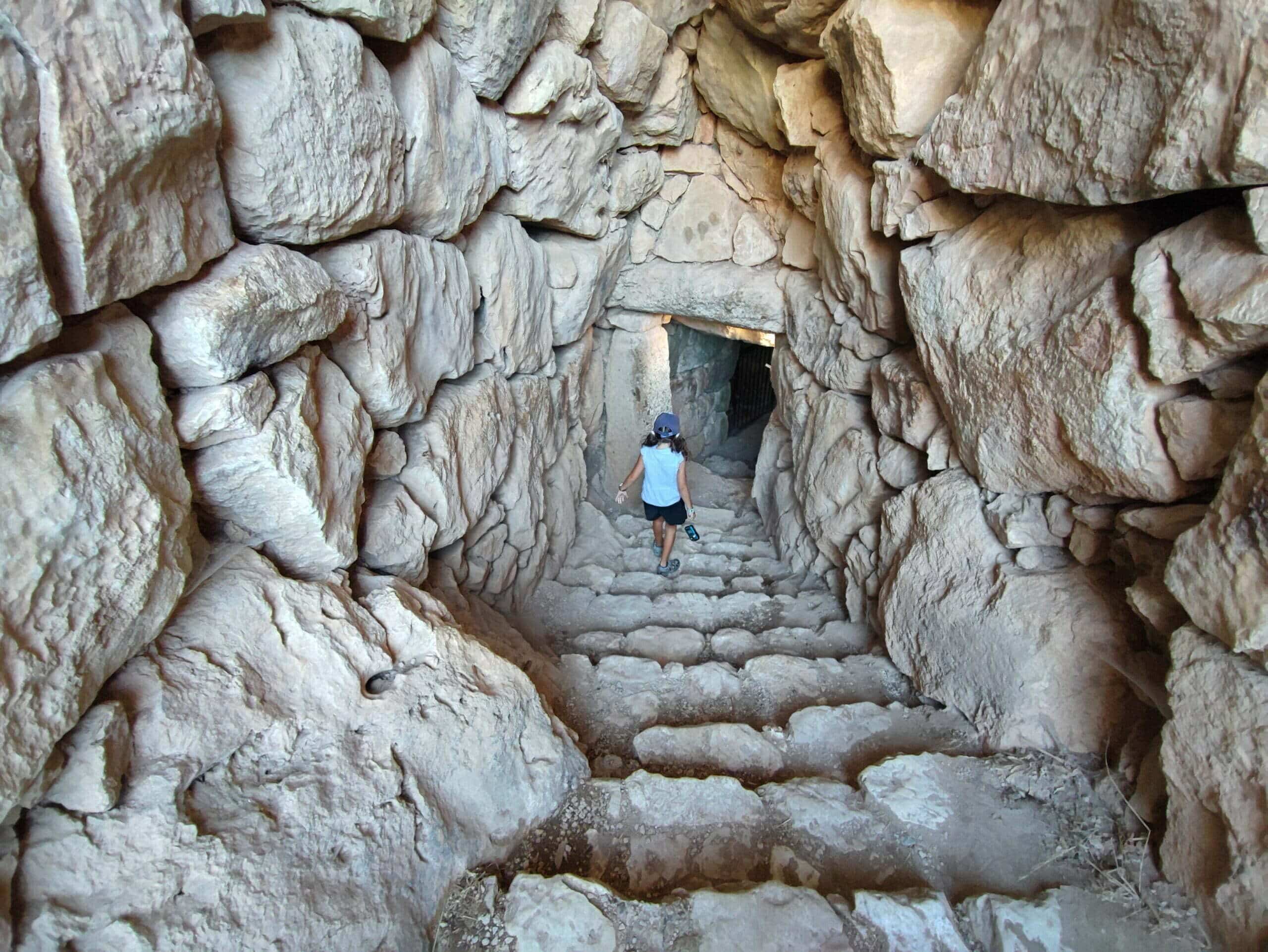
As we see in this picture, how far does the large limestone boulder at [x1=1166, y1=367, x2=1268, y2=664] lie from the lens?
1495 mm

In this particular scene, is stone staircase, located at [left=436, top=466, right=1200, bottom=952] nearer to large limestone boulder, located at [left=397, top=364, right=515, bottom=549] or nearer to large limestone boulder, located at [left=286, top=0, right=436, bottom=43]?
large limestone boulder, located at [left=397, top=364, right=515, bottom=549]

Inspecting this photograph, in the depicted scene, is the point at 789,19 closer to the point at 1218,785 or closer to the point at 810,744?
the point at 810,744

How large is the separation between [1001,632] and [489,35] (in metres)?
2.87

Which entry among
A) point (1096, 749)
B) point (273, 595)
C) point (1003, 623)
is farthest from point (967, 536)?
point (273, 595)

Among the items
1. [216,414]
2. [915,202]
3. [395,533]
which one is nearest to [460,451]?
[395,533]

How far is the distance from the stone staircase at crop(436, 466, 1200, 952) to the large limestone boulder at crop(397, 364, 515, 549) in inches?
34.6

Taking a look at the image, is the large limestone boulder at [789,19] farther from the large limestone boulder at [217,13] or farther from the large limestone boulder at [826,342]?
the large limestone boulder at [217,13]

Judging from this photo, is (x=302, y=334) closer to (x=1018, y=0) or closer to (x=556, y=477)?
(x=1018, y=0)

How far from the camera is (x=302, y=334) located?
69.8 inches

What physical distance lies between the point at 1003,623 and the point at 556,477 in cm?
274

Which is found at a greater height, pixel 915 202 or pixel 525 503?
pixel 915 202

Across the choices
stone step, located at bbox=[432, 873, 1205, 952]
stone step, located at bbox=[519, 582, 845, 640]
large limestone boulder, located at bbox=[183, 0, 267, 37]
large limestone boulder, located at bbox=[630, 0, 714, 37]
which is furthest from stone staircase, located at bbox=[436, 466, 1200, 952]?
large limestone boulder, located at bbox=[630, 0, 714, 37]

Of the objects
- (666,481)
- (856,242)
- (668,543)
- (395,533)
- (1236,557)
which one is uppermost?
(856,242)

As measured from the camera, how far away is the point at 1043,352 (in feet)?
7.16
